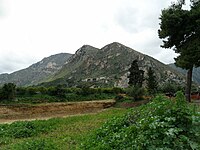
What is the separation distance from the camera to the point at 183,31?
32.2 meters

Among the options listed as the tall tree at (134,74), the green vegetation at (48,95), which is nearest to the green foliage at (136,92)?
the tall tree at (134,74)

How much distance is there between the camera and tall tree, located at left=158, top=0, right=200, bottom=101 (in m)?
30.8

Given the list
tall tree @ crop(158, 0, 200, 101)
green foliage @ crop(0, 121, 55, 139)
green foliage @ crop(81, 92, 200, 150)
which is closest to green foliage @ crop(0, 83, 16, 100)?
tall tree @ crop(158, 0, 200, 101)

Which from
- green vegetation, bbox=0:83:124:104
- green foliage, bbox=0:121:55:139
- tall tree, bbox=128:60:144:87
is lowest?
green foliage, bbox=0:121:55:139

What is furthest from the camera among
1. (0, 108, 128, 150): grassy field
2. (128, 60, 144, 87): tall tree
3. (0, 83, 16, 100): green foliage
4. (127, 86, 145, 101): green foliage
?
(128, 60, 144, 87): tall tree

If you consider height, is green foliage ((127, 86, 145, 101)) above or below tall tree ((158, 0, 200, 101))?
below

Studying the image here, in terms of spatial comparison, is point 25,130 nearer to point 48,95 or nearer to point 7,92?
point 7,92

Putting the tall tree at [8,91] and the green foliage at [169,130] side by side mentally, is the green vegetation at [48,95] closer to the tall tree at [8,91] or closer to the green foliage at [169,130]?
the tall tree at [8,91]

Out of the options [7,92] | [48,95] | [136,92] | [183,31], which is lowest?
[48,95]

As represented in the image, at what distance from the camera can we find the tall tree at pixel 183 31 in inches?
1211

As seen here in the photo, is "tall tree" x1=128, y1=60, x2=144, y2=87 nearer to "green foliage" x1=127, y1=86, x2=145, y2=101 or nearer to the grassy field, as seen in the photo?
"green foliage" x1=127, y1=86, x2=145, y2=101

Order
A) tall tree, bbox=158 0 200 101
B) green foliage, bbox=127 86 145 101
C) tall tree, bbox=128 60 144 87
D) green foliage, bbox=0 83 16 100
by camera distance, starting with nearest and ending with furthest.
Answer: tall tree, bbox=158 0 200 101
green foliage, bbox=127 86 145 101
green foliage, bbox=0 83 16 100
tall tree, bbox=128 60 144 87

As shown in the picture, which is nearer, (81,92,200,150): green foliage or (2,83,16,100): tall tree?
(81,92,200,150): green foliage

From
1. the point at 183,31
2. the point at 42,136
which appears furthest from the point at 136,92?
the point at 42,136
